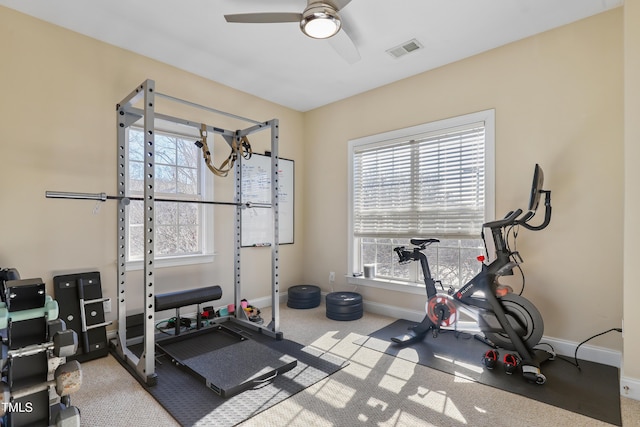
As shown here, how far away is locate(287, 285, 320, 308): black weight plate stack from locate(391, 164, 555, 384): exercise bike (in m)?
1.44

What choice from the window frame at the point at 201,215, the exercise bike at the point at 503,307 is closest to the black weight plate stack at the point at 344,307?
the exercise bike at the point at 503,307

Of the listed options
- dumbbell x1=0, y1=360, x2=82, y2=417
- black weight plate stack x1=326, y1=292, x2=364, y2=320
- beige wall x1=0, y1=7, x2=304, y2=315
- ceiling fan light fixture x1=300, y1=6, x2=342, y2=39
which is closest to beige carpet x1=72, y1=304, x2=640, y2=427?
dumbbell x1=0, y1=360, x2=82, y2=417

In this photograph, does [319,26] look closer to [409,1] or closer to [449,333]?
[409,1]

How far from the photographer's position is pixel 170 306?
9.50ft

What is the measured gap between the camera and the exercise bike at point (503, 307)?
246cm

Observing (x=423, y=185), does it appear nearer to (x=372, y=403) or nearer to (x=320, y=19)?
(x=320, y=19)

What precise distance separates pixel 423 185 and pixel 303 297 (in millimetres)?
1982

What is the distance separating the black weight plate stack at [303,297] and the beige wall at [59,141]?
140cm

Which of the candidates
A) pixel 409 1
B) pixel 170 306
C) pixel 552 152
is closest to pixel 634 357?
pixel 552 152

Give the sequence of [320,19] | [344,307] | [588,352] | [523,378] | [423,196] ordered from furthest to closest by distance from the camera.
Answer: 1. [344,307]
2. [423,196]
3. [588,352]
4. [523,378]
5. [320,19]

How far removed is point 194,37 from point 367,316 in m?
3.35

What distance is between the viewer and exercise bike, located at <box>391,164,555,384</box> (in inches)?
97.0

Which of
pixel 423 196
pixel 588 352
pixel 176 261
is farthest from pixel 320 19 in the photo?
pixel 588 352

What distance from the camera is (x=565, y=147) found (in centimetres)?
266
